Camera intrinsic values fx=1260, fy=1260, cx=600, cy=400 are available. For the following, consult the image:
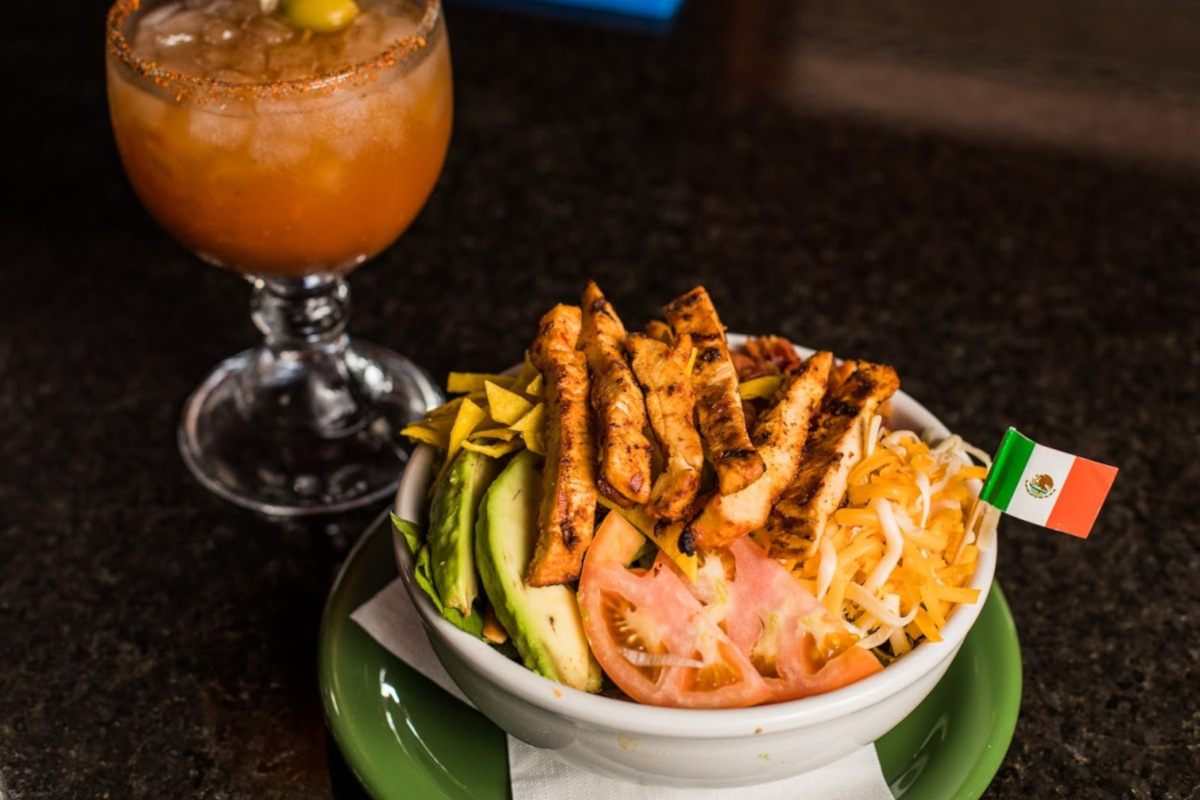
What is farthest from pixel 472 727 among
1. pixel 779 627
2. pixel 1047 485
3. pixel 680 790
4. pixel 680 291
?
pixel 680 291

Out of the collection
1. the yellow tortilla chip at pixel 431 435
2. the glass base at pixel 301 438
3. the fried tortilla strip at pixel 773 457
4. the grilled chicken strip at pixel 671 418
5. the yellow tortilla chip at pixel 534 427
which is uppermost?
the grilled chicken strip at pixel 671 418

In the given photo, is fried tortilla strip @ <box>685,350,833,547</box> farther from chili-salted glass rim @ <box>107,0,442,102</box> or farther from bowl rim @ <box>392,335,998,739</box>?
chili-salted glass rim @ <box>107,0,442,102</box>

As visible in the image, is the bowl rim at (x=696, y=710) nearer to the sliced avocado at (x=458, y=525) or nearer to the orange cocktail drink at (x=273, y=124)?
the sliced avocado at (x=458, y=525)

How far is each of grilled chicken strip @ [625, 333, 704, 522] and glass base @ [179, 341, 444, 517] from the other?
20.5 inches

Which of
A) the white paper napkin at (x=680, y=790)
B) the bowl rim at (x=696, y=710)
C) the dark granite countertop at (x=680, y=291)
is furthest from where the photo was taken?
the dark granite countertop at (x=680, y=291)

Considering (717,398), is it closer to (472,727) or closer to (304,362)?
(472,727)

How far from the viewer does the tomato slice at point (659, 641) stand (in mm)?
980

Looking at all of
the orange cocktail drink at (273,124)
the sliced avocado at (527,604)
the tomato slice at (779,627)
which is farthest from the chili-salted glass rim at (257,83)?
the tomato slice at (779,627)

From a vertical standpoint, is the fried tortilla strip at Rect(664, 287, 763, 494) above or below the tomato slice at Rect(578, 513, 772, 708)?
above

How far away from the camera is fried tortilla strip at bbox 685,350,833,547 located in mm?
996

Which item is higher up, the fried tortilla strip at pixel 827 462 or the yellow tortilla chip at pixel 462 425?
the fried tortilla strip at pixel 827 462

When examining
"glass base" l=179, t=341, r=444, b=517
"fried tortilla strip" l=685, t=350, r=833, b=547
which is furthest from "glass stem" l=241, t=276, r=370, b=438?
"fried tortilla strip" l=685, t=350, r=833, b=547

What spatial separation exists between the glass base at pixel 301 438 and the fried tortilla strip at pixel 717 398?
513 millimetres

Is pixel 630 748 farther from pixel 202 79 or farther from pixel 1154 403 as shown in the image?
pixel 1154 403
